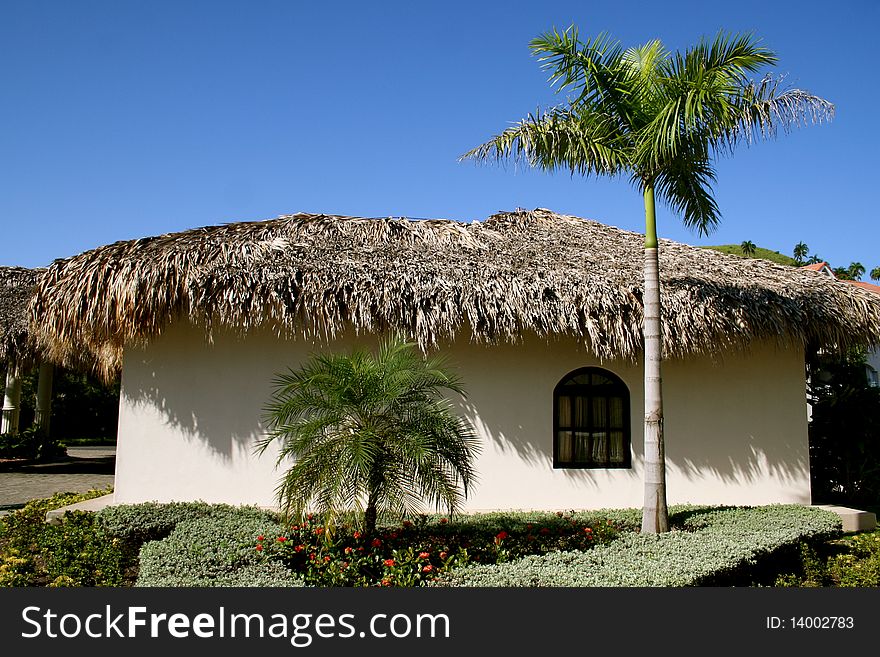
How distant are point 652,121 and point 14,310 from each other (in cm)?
1299

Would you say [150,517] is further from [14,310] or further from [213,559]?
[14,310]

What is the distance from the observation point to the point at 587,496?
8.78m

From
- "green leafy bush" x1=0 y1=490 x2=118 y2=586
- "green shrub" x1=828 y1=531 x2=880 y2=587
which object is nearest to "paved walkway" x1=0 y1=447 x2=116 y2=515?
"green leafy bush" x1=0 y1=490 x2=118 y2=586

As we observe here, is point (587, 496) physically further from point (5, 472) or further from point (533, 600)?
point (5, 472)

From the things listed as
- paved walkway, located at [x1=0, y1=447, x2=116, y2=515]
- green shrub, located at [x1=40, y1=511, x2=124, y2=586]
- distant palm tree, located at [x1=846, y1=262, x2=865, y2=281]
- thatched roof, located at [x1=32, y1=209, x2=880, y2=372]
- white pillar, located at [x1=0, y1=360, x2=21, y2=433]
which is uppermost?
distant palm tree, located at [x1=846, y1=262, x2=865, y2=281]

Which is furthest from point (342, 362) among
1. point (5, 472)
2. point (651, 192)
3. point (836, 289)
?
point (5, 472)

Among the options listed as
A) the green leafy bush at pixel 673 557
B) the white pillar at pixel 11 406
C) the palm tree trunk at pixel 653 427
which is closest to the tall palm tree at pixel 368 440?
the green leafy bush at pixel 673 557

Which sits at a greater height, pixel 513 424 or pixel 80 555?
pixel 513 424

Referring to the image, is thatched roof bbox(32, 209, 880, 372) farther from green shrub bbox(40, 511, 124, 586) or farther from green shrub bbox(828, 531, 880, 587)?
green shrub bbox(828, 531, 880, 587)

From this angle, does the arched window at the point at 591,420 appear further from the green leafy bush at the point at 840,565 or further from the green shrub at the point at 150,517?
the green shrub at the point at 150,517

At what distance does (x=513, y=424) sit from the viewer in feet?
28.7

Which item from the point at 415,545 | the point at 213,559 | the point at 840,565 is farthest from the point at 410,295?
the point at 840,565

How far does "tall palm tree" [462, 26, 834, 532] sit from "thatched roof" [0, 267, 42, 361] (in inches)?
430

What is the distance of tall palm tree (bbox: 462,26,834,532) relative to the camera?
6457 mm
